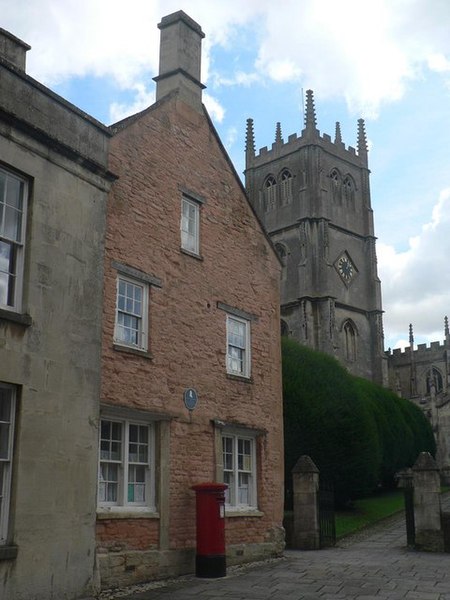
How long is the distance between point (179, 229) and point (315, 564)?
7.70m

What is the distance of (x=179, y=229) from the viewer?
50.2ft

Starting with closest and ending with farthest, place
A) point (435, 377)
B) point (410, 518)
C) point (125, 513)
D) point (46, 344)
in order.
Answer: point (46, 344)
point (125, 513)
point (410, 518)
point (435, 377)

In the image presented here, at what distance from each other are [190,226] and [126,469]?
5622 millimetres

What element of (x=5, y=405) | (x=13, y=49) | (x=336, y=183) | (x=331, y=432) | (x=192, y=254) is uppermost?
(x=336, y=183)

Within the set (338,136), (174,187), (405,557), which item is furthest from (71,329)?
(338,136)

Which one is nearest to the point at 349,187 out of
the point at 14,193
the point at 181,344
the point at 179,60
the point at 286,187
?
the point at 286,187

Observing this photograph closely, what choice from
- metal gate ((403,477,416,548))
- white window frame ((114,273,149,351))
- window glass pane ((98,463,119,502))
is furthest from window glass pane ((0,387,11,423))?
metal gate ((403,477,416,548))

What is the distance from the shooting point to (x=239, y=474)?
16328mm

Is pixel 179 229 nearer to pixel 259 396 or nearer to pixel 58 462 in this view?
pixel 259 396

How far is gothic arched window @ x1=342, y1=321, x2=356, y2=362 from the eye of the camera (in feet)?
210

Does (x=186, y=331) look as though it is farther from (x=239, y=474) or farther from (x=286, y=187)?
(x=286, y=187)

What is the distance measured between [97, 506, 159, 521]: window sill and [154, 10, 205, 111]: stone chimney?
353 inches

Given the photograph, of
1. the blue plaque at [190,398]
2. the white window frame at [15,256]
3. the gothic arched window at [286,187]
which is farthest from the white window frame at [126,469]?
the gothic arched window at [286,187]

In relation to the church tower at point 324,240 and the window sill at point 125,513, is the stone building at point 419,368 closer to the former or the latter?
the church tower at point 324,240
